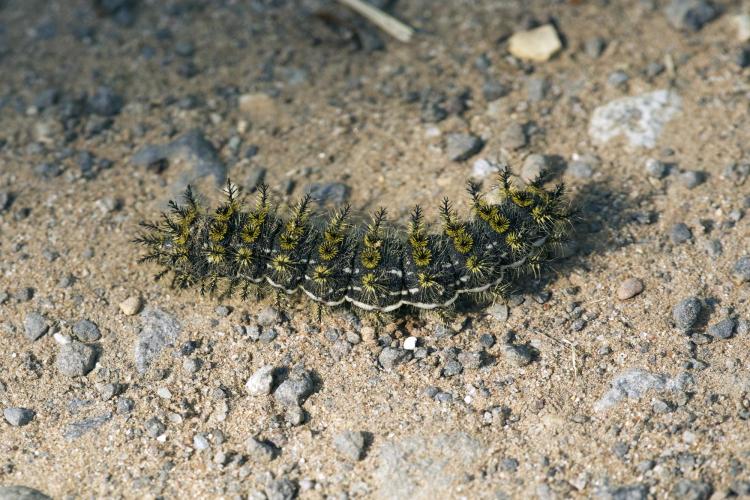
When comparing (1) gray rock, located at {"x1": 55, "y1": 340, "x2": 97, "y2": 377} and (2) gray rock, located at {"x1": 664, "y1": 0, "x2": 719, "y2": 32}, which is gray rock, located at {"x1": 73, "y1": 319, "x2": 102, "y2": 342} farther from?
(2) gray rock, located at {"x1": 664, "y1": 0, "x2": 719, "y2": 32}

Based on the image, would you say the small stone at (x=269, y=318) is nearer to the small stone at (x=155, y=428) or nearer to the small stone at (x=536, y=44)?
the small stone at (x=155, y=428)

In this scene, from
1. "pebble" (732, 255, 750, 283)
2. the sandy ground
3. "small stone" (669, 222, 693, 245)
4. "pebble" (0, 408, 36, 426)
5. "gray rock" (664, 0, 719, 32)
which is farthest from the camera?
"gray rock" (664, 0, 719, 32)

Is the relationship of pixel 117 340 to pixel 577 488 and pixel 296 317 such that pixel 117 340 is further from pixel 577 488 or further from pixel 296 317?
pixel 577 488

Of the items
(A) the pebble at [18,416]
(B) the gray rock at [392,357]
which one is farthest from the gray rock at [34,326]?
(B) the gray rock at [392,357]

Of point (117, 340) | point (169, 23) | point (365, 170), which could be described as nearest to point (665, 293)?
point (365, 170)

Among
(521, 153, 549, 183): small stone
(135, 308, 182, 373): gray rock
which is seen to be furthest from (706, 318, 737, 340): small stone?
(135, 308, 182, 373): gray rock

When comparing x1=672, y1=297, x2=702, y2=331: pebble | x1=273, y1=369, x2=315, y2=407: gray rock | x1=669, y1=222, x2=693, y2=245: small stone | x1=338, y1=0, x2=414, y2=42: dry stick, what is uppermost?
x1=338, y1=0, x2=414, y2=42: dry stick
